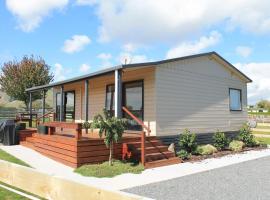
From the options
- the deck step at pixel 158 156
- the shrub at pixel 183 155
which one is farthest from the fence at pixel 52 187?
the shrub at pixel 183 155

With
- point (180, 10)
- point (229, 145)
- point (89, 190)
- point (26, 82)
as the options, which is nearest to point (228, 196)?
point (89, 190)

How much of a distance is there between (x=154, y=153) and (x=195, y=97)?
384 centimetres

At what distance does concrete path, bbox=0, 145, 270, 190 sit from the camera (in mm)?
7469

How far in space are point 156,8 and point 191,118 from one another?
572 centimetres

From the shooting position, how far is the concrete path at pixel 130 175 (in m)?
7.47

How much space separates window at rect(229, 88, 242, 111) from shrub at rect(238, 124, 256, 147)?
1201mm

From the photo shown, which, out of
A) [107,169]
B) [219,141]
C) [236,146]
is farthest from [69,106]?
[107,169]

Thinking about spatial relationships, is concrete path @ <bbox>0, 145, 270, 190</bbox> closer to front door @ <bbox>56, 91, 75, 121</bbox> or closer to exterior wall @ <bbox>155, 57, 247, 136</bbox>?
exterior wall @ <bbox>155, 57, 247, 136</bbox>

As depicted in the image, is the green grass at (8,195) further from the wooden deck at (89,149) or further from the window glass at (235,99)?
the window glass at (235,99)

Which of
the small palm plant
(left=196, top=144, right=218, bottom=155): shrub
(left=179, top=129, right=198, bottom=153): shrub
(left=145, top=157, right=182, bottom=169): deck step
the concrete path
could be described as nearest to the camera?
the concrete path

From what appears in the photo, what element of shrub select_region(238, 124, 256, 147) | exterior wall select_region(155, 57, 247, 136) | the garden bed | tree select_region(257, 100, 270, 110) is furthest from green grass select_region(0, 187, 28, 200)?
tree select_region(257, 100, 270, 110)

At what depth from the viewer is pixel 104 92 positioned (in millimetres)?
13922

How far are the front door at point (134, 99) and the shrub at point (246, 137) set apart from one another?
5.43 m

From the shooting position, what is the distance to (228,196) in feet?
20.7
